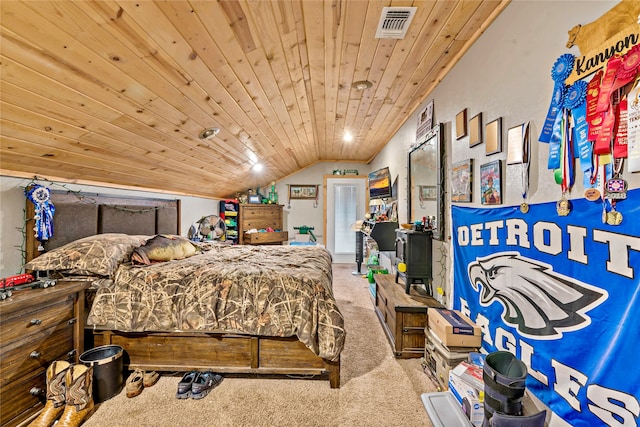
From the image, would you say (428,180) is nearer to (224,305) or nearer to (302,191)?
(224,305)

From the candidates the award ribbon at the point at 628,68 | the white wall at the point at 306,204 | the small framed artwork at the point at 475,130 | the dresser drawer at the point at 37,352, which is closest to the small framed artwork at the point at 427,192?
the small framed artwork at the point at 475,130

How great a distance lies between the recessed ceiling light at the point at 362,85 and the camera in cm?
239

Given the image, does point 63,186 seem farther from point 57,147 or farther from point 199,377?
point 199,377

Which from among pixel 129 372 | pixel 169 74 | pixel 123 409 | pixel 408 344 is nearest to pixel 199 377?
pixel 123 409

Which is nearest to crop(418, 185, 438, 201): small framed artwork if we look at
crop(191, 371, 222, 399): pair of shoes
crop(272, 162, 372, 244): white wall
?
crop(191, 371, 222, 399): pair of shoes

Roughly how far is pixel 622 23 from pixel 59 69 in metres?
2.44

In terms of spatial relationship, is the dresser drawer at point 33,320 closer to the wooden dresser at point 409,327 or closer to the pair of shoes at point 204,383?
the pair of shoes at point 204,383

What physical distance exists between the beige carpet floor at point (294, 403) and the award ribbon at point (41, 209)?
4.40ft

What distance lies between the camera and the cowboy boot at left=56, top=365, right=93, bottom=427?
59.6 inches

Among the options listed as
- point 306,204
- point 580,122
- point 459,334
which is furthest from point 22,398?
point 306,204

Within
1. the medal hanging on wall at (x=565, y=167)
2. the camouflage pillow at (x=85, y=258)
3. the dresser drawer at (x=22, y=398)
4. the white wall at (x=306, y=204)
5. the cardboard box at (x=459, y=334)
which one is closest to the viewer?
the medal hanging on wall at (x=565, y=167)

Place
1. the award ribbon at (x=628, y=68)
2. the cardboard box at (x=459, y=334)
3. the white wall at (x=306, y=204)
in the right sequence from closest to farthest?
the award ribbon at (x=628, y=68) → the cardboard box at (x=459, y=334) → the white wall at (x=306, y=204)

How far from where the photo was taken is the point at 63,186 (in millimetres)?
2273

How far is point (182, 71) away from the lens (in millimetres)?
1681
